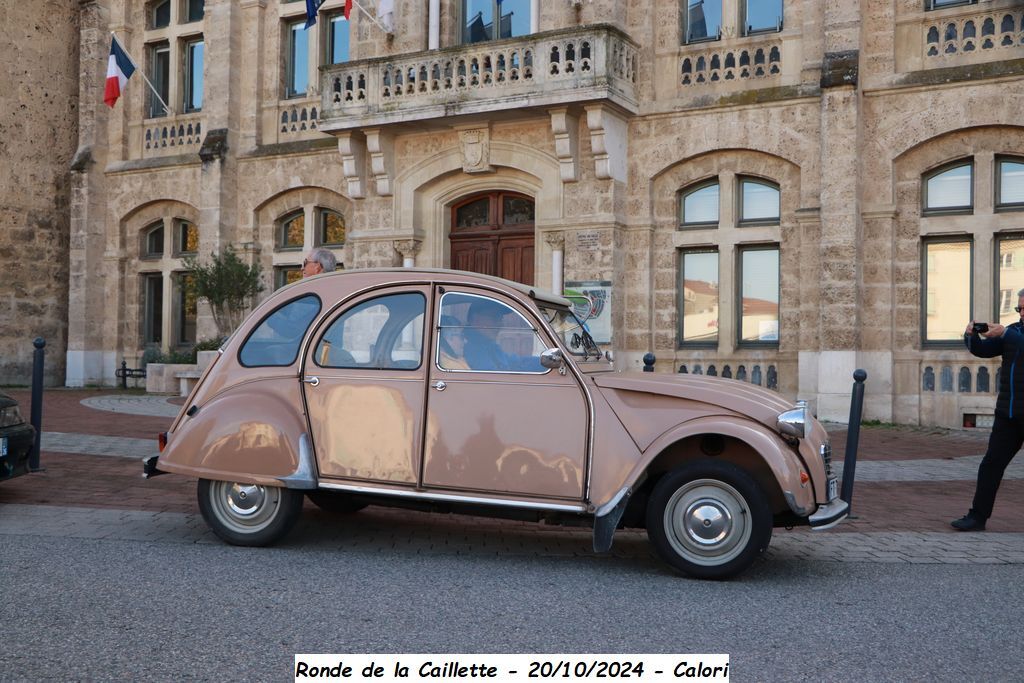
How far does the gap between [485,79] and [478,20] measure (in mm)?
2645

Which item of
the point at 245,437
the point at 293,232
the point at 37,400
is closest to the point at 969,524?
the point at 245,437

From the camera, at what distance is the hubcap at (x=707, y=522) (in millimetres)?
5730

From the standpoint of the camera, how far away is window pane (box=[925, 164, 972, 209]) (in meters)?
15.7

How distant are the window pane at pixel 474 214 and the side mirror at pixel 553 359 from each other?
13321 millimetres

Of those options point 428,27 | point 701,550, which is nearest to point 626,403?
point 701,550

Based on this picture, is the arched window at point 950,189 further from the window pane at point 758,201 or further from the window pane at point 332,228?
the window pane at point 332,228

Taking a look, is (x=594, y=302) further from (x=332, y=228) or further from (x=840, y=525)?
(x=840, y=525)

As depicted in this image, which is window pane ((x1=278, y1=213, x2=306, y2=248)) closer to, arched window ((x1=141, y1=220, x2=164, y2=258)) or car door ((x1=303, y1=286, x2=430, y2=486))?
arched window ((x1=141, y1=220, x2=164, y2=258))

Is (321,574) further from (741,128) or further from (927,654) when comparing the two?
(741,128)

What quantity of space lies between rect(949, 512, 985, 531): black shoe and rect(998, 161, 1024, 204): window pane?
932 cm

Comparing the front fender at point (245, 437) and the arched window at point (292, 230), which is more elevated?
the arched window at point (292, 230)

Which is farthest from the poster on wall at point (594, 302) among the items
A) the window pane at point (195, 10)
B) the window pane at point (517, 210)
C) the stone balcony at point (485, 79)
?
the window pane at point (195, 10)

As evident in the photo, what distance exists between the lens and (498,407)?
6156 millimetres
